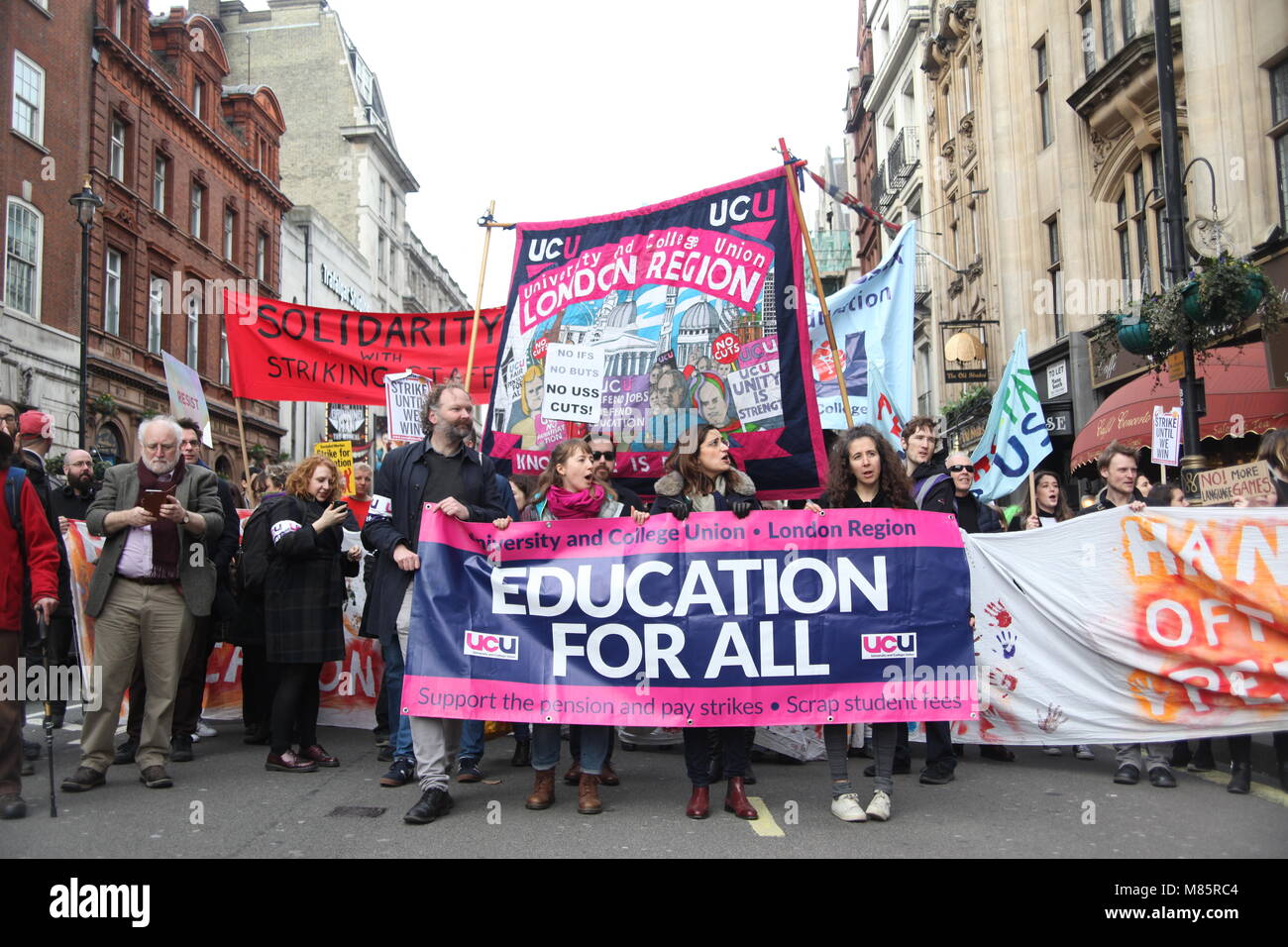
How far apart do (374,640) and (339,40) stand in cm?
5125

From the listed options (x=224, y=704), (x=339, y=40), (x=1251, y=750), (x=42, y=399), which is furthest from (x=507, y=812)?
(x=339, y=40)

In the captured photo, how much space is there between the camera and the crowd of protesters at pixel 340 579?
560 cm

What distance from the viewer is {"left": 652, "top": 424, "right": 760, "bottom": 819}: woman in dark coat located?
5.47 m

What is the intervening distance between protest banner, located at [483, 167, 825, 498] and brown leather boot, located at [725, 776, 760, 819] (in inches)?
90.2

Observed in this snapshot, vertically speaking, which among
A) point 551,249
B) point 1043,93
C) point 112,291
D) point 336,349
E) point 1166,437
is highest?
point 1043,93

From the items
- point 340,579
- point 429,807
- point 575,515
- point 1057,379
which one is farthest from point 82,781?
point 1057,379

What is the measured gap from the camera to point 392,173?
2263 inches

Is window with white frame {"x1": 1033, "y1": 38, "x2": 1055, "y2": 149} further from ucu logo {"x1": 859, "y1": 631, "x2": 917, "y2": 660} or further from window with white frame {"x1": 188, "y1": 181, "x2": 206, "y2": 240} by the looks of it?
window with white frame {"x1": 188, "y1": 181, "x2": 206, "y2": 240}

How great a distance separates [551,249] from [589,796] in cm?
427

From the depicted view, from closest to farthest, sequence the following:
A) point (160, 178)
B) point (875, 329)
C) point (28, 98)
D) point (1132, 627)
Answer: point (1132, 627)
point (875, 329)
point (28, 98)
point (160, 178)

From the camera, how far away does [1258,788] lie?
6008 mm

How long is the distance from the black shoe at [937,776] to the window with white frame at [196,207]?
31573mm

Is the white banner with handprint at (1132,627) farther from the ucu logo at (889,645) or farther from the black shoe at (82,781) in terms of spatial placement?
the black shoe at (82,781)

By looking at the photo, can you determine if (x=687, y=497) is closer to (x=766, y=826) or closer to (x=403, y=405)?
(x=766, y=826)
